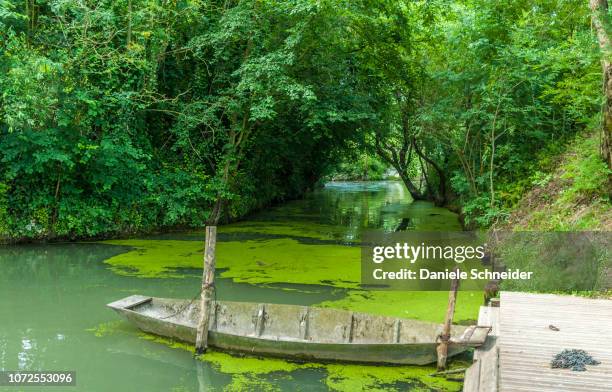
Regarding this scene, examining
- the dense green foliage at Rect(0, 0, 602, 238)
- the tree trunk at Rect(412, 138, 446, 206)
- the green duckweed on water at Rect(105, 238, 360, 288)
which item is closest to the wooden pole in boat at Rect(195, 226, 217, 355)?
the green duckweed on water at Rect(105, 238, 360, 288)

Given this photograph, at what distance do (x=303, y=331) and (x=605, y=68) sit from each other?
5919mm

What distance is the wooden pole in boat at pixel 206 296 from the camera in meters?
6.42

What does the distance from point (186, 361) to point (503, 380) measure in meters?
3.74

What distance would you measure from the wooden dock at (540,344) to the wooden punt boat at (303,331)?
44 cm

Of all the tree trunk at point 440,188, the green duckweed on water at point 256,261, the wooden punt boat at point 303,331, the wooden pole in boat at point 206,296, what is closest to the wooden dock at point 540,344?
the wooden punt boat at point 303,331

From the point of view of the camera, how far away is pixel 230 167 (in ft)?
52.5

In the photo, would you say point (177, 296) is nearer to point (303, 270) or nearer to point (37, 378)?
point (303, 270)

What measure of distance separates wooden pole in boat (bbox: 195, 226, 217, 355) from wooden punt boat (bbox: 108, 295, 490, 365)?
109mm

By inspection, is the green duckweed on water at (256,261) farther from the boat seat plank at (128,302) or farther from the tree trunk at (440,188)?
the tree trunk at (440,188)

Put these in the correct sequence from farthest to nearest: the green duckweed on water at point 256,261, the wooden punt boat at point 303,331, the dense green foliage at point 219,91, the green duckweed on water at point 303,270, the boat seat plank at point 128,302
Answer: the dense green foliage at point 219,91 → the green duckweed on water at point 256,261 → the boat seat plank at point 128,302 → the wooden punt boat at point 303,331 → the green duckweed on water at point 303,270

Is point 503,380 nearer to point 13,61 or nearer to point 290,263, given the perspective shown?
point 290,263

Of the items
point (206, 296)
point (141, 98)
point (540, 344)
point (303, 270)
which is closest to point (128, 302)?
point (206, 296)

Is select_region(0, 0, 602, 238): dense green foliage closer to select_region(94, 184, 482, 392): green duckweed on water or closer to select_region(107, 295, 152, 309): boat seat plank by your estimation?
select_region(94, 184, 482, 392): green duckweed on water

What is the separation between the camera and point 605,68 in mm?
7984
